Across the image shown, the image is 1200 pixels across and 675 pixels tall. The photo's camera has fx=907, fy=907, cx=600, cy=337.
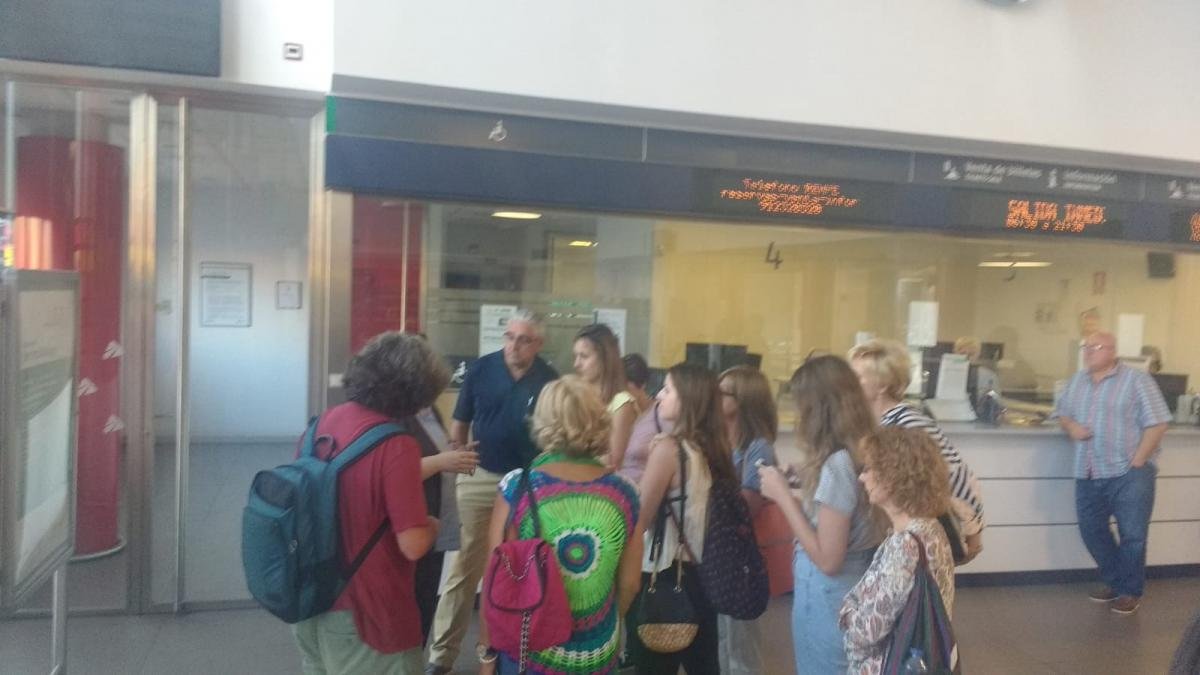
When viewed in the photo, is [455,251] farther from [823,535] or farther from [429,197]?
[823,535]

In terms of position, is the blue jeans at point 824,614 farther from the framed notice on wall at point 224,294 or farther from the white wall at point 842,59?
the framed notice on wall at point 224,294

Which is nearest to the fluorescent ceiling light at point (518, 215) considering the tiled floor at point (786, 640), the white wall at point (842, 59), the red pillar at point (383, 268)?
the red pillar at point (383, 268)

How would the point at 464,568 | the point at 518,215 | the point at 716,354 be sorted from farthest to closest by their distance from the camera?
the point at 716,354 → the point at 518,215 → the point at 464,568

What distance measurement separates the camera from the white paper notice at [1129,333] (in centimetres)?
729

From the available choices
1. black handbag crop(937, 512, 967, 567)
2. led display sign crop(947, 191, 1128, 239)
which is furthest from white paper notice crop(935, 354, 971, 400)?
black handbag crop(937, 512, 967, 567)

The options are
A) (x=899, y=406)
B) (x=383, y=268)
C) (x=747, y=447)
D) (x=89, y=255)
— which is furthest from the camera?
(x=89, y=255)

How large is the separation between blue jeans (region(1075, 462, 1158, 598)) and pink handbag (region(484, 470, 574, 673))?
484cm

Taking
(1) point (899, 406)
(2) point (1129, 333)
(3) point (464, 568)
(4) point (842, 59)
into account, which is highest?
(4) point (842, 59)

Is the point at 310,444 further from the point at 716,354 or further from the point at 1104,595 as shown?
the point at 1104,595

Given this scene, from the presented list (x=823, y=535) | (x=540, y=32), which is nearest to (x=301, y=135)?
(x=540, y=32)

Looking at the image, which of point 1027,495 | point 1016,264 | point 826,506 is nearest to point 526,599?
point 826,506

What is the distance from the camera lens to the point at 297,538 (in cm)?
262

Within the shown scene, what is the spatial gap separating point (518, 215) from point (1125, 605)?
4.70 meters

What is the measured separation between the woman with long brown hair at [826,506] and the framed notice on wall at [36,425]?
8.08 ft
